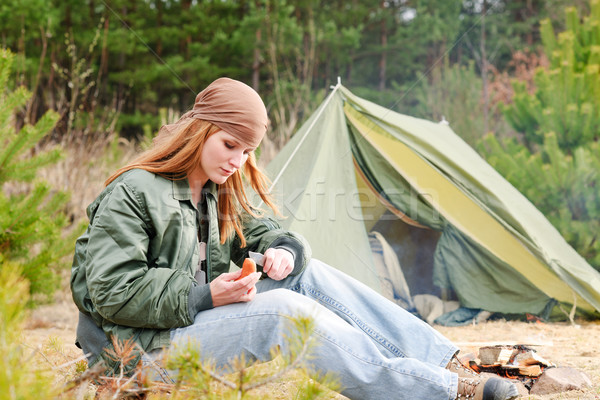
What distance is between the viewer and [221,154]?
1.52 metres

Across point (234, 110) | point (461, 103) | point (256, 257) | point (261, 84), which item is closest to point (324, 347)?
point (256, 257)

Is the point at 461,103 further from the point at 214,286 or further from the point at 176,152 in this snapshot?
the point at 214,286

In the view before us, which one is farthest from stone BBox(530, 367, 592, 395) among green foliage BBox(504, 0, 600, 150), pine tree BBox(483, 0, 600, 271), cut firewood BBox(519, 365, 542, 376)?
green foliage BBox(504, 0, 600, 150)

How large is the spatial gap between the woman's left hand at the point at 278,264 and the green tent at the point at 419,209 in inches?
49.0

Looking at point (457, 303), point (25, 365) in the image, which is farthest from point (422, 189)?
point (25, 365)

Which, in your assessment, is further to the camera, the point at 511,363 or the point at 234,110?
the point at 511,363

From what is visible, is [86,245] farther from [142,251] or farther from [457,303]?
[457,303]

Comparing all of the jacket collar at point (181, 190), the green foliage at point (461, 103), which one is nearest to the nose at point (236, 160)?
the jacket collar at point (181, 190)

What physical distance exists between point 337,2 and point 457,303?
10.5 m

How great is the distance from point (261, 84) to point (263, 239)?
10.0 m

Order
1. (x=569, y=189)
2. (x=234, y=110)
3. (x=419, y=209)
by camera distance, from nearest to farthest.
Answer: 1. (x=234, y=110)
2. (x=419, y=209)
3. (x=569, y=189)

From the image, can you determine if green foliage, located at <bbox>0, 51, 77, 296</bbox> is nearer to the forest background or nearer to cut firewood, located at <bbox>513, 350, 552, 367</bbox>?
the forest background

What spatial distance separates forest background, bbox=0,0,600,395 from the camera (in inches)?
111

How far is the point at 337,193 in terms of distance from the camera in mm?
3012
